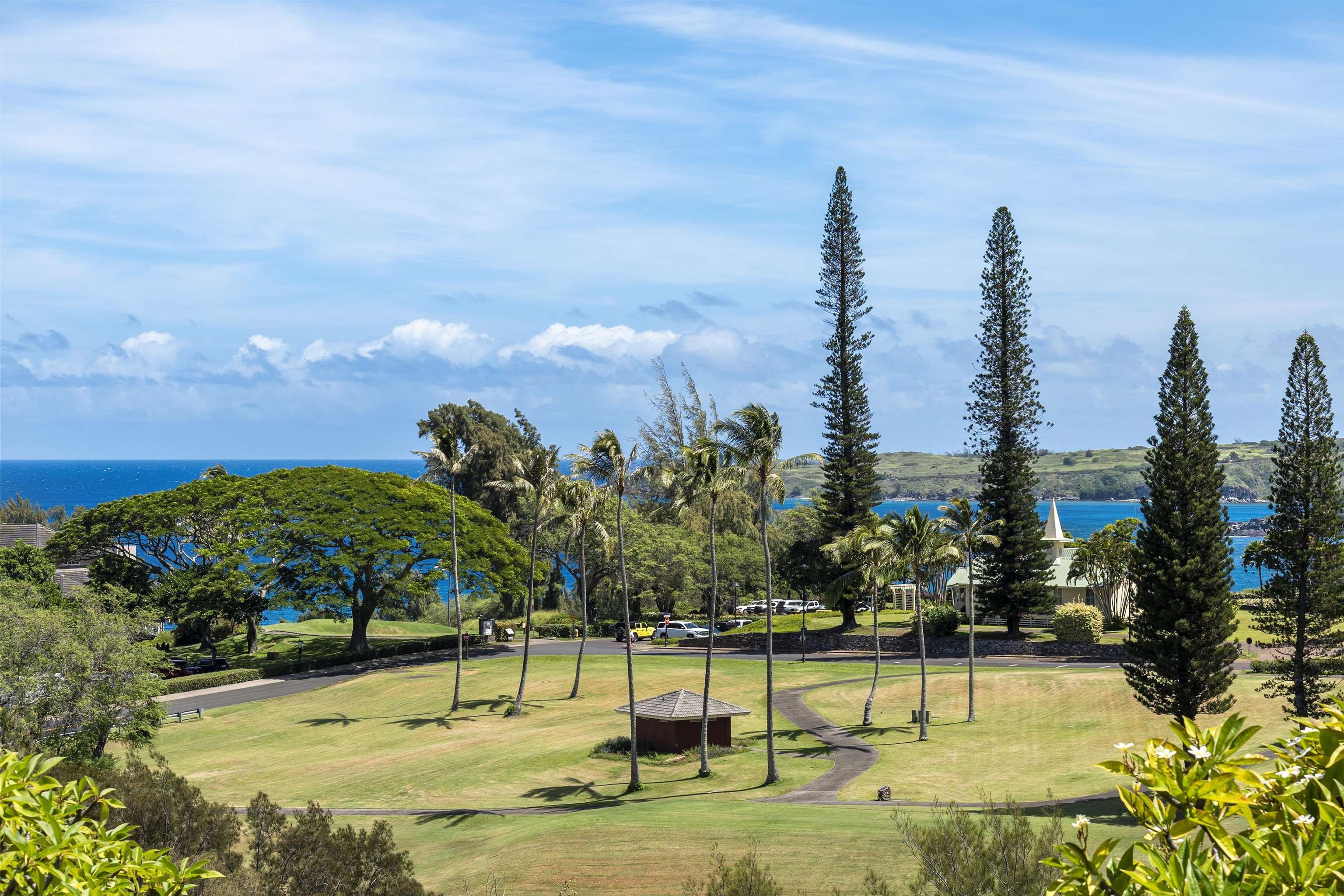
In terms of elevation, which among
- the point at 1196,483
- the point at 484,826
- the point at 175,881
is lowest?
the point at 484,826

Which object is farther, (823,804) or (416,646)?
(416,646)

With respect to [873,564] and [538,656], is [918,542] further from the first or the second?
[538,656]

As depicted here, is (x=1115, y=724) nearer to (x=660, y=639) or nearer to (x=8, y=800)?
(x=660, y=639)

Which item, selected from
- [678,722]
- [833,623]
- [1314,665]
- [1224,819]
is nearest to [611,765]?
[678,722]

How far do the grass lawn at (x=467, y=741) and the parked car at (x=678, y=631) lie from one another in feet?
33.5

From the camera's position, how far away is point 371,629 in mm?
78250

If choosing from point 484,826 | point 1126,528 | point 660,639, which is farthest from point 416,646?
point 1126,528

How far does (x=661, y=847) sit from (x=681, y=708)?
598 inches

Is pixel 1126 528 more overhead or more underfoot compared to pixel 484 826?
more overhead

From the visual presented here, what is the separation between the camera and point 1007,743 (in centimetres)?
3928

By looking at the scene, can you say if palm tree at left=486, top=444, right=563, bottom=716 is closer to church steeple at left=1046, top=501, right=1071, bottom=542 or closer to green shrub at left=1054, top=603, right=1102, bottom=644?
green shrub at left=1054, top=603, right=1102, bottom=644

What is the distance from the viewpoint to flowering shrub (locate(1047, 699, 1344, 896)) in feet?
17.1

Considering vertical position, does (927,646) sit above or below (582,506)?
below

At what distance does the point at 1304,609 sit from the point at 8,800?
37125mm
